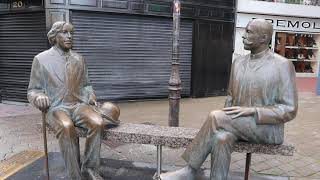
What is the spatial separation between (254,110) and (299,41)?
950 cm

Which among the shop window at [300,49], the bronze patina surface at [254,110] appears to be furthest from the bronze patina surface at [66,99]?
the shop window at [300,49]

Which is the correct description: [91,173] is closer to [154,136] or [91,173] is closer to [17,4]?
[154,136]

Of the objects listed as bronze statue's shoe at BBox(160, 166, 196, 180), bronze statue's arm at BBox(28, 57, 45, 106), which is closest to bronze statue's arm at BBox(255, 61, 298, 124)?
bronze statue's shoe at BBox(160, 166, 196, 180)

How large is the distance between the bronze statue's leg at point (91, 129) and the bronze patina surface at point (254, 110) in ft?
3.11

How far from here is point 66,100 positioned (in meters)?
3.83

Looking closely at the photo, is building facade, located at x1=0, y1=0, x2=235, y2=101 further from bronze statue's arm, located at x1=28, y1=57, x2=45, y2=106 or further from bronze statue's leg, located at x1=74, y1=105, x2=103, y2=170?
bronze statue's leg, located at x1=74, y1=105, x2=103, y2=170

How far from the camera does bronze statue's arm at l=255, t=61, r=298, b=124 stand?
3.25 m

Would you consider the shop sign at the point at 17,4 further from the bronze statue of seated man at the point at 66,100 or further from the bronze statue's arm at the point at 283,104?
the bronze statue's arm at the point at 283,104

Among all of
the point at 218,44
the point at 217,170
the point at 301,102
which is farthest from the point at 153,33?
the point at 217,170

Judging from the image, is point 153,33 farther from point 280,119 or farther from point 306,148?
point 280,119

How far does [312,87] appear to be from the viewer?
12.0m

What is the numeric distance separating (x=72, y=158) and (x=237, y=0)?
8.05m

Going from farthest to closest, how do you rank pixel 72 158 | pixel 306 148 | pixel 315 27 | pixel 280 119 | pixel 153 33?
pixel 315 27 → pixel 153 33 → pixel 306 148 → pixel 72 158 → pixel 280 119

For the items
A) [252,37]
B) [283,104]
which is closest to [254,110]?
[283,104]
